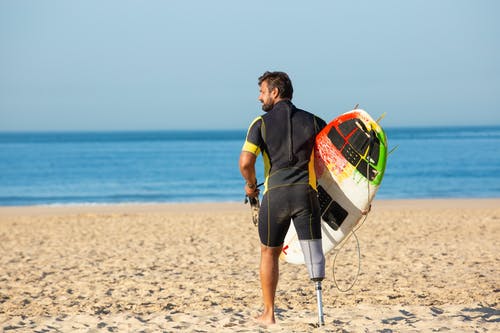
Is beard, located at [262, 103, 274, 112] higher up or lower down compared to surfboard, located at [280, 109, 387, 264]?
higher up

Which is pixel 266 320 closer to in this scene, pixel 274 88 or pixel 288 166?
pixel 288 166

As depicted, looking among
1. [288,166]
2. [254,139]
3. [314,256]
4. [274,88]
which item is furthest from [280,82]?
[314,256]

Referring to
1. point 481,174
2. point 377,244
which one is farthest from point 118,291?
point 481,174

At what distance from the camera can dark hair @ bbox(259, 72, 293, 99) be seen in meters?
4.65

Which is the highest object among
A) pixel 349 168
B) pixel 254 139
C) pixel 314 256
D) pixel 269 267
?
pixel 254 139

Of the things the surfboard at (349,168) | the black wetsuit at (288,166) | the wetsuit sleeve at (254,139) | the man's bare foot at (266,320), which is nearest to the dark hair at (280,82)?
the black wetsuit at (288,166)

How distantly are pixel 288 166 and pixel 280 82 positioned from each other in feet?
1.94

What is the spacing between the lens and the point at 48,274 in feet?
25.5

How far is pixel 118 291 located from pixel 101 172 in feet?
103

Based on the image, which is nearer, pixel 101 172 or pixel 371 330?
pixel 371 330

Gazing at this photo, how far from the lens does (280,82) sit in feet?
15.3

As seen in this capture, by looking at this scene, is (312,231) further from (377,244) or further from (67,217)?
(67,217)

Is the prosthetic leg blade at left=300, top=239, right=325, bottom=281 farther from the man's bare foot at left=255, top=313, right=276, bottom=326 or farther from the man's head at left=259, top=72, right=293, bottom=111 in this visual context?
the man's head at left=259, top=72, right=293, bottom=111

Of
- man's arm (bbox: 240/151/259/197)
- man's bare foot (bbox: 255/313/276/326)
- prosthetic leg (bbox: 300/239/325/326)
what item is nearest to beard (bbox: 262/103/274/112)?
man's arm (bbox: 240/151/259/197)
